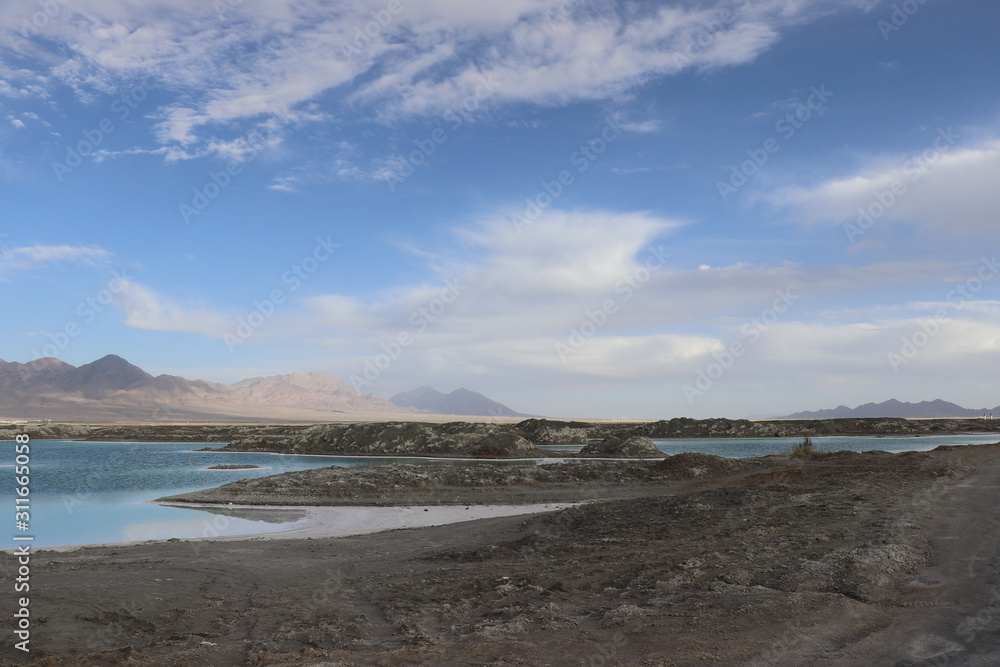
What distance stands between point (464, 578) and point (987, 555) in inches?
396

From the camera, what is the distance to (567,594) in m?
10.4

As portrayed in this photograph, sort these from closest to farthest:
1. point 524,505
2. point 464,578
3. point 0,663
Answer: point 0,663 → point 464,578 → point 524,505

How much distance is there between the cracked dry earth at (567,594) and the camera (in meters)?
7.74

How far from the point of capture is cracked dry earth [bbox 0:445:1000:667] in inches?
305

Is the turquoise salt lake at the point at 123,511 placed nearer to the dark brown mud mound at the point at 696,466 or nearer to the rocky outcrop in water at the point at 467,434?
the dark brown mud mound at the point at 696,466

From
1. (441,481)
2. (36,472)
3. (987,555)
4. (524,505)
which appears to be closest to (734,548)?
(987,555)

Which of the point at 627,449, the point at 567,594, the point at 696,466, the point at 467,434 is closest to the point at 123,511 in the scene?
the point at 567,594

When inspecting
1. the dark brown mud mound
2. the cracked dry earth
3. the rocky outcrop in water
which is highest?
the cracked dry earth

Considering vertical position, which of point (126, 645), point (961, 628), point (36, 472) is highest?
point (961, 628)

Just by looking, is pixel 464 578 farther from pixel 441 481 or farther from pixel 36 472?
pixel 36 472

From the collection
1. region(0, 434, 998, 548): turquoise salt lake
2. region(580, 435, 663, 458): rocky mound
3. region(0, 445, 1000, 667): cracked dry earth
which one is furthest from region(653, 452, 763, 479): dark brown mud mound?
region(0, 434, 998, 548): turquoise salt lake

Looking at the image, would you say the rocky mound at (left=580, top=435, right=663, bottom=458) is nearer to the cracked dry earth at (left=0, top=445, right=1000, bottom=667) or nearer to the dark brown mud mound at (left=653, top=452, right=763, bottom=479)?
the dark brown mud mound at (left=653, top=452, right=763, bottom=479)

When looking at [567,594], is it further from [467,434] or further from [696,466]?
[467,434]

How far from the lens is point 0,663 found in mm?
7715
